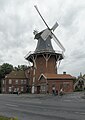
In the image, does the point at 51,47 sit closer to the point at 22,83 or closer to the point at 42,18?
the point at 42,18

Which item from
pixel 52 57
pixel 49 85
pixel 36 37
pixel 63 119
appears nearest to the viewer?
pixel 63 119

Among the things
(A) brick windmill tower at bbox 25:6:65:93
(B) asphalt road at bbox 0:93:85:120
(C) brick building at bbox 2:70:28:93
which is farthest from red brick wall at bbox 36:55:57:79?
(B) asphalt road at bbox 0:93:85:120

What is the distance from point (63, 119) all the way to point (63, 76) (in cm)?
5673

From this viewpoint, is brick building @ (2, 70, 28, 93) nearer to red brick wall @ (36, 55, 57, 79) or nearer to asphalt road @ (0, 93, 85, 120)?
red brick wall @ (36, 55, 57, 79)

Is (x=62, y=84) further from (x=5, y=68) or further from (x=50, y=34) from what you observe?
(x=5, y=68)

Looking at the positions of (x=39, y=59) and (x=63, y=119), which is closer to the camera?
(x=63, y=119)

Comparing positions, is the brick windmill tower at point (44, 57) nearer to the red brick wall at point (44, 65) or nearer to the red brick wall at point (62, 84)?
the red brick wall at point (44, 65)

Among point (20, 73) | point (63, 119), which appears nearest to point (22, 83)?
point (20, 73)

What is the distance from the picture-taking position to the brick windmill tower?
2859 inches

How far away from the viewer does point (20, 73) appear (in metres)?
110

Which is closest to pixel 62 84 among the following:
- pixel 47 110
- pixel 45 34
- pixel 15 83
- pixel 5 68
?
pixel 45 34

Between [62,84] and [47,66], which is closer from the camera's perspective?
[62,84]

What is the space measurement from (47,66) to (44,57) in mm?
2720

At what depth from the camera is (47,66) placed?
240 ft
